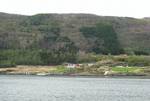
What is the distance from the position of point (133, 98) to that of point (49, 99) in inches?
703

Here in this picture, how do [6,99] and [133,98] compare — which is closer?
[6,99]

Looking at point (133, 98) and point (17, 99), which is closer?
point (17, 99)

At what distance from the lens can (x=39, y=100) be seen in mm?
115188

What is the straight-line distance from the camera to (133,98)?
123m

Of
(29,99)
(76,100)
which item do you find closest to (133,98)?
(76,100)

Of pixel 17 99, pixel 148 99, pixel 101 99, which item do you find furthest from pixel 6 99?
pixel 148 99

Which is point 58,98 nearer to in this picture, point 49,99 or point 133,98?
point 49,99

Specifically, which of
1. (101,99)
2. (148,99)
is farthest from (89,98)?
(148,99)

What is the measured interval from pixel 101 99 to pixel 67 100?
27.3ft

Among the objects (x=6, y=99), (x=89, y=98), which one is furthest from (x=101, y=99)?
(x=6, y=99)

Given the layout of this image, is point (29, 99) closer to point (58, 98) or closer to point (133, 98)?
point (58, 98)

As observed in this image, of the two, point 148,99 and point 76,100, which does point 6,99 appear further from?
point 148,99

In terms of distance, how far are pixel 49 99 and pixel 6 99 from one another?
27.3 ft

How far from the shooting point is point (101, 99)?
12075 cm
